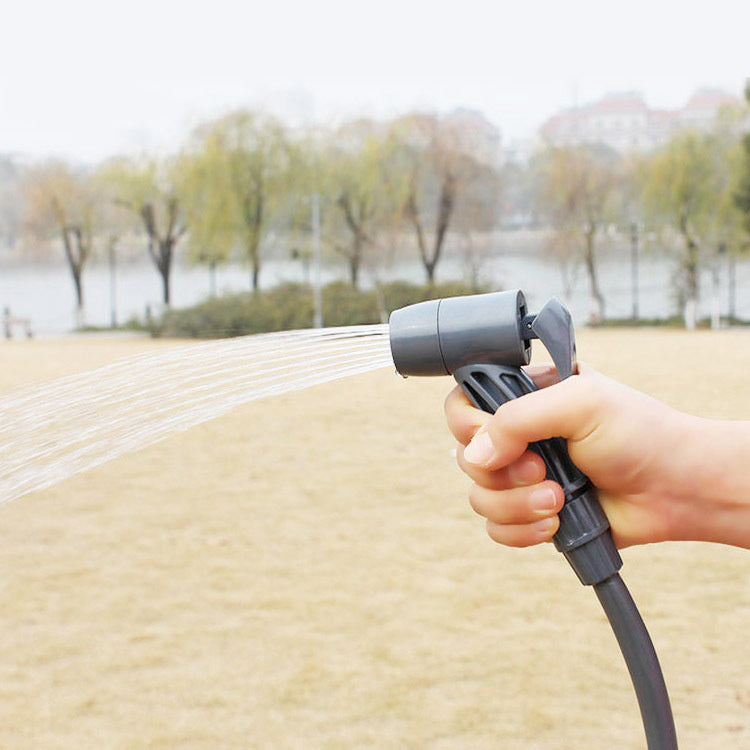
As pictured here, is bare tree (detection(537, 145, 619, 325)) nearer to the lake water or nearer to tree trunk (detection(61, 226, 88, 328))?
the lake water

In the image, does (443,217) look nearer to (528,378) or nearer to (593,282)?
(593,282)

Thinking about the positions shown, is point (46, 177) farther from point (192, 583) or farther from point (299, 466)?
point (192, 583)

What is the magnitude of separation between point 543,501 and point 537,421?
11 centimetres

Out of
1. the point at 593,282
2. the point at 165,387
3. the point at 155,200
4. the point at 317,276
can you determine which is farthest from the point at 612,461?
the point at 155,200

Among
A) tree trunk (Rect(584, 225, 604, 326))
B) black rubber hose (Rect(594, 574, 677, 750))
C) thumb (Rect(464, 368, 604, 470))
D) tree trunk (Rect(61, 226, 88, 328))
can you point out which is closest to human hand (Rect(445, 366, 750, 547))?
thumb (Rect(464, 368, 604, 470))

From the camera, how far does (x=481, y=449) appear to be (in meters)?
1.14

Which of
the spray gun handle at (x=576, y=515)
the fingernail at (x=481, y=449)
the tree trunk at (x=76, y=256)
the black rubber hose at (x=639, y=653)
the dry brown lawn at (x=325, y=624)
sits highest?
the tree trunk at (x=76, y=256)

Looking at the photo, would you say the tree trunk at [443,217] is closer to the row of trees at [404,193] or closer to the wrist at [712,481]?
the row of trees at [404,193]

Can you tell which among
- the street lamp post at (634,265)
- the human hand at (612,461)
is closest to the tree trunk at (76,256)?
the street lamp post at (634,265)

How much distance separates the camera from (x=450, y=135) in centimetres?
3131

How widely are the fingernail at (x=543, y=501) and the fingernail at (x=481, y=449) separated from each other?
8cm

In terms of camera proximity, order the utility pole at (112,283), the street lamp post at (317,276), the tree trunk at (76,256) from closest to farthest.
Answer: the street lamp post at (317,276) < the utility pole at (112,283) < the tree trunk at (76,256)

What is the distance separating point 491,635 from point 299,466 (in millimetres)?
3317

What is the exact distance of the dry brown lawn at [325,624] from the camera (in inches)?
106
